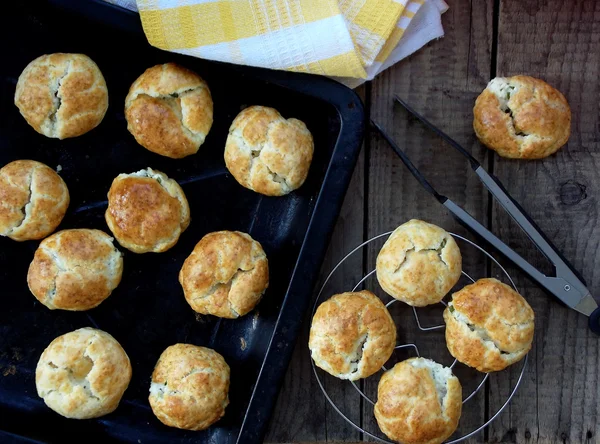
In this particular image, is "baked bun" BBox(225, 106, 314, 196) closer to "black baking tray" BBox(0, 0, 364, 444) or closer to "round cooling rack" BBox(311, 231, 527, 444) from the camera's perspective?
"black baking tray" BBox(0, 0, 364, 444)

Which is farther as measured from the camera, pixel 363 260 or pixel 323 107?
pixel 363 260

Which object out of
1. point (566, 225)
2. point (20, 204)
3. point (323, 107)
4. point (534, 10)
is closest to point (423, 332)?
point (566, 225)

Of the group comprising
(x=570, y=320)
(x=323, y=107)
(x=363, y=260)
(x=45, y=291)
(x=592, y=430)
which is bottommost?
(x=592, y=430)

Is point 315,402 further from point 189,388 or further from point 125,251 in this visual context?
point 125,251

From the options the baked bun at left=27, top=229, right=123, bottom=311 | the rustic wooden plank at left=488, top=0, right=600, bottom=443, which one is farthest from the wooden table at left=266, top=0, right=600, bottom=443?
the baked bun at left=27, top=229, right=123, bottom=311

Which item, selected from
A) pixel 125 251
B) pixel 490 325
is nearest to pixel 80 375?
pixel 125 251

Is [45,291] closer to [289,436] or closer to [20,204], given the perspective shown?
[20,204]
